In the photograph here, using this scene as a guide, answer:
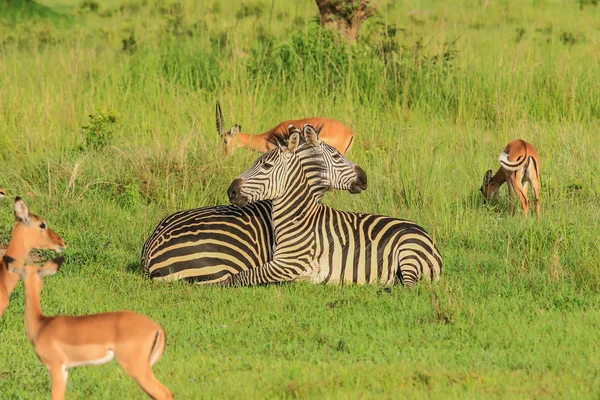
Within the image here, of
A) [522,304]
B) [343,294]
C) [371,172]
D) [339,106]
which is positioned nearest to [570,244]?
[522,304]

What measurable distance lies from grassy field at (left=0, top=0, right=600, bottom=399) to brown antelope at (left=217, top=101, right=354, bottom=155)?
0.27 metres

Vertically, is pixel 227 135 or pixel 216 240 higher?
pixel 227 135

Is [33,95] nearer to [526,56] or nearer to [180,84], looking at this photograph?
[180,84]

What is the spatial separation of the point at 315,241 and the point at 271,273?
17.2 inches

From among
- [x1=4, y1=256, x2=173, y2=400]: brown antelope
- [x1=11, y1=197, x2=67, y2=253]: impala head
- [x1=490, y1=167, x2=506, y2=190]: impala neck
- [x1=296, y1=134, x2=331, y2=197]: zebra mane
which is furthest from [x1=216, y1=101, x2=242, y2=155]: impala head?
[x1=4, y1=256, x2=173, y2=400]: brown antelope

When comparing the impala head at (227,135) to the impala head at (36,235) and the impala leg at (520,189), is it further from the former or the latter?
the impala head at (36,235)

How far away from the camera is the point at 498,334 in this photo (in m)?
6.95

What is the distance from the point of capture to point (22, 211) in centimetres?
586

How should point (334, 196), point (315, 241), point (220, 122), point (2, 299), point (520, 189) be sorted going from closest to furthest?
point (2, 299), point (315, 241), point (520, 189), point (334, 196), point (220, 122)

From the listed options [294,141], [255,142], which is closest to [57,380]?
[294,141]

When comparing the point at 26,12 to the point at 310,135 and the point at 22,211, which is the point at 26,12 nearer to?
the point at 310,135

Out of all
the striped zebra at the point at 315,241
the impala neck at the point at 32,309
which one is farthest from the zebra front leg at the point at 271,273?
the impala neck at the point at 32,309

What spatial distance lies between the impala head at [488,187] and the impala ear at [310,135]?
2.76 metres

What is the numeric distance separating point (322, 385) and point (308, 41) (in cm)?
990
